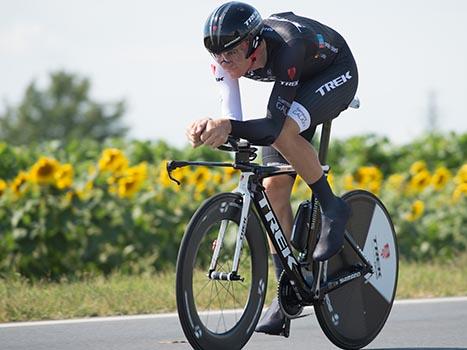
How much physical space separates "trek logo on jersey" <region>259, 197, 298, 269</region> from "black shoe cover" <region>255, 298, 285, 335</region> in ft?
0.86

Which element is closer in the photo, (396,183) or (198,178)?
(198,178)

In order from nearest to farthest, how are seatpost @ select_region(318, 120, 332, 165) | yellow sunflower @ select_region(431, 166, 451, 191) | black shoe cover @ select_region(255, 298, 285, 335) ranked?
black shoe cover @ select_region(255, 298, 285, 335)
seatpost @ select_region(318, 120, 332, 165)
yellow sunflower @ select_region(431, 166, 451, 191)

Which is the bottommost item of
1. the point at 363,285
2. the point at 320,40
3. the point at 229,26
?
the point at 363,285

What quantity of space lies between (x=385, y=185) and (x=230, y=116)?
6.80 meters

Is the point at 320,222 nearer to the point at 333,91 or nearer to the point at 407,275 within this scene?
the point at 333,91

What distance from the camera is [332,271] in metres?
6.50

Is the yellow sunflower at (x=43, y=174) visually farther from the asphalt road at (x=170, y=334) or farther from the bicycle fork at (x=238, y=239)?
the bicycle fork at (x=238, y=239)

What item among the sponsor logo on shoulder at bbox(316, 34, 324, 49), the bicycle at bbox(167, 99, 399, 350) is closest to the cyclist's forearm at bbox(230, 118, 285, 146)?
the bicycle at bbox(167, 99, 399, 350)

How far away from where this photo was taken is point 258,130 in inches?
220

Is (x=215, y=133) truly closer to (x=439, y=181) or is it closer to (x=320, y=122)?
(x=320, y=122)

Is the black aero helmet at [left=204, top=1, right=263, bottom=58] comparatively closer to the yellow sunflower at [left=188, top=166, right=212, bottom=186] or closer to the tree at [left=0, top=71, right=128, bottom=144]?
the yellow sunflower at [left=188, top=166, right=212, bottom=186]

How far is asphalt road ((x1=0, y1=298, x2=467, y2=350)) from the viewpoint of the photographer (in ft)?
21.2

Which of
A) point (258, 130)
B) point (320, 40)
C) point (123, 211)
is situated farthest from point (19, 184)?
point (258, 130)

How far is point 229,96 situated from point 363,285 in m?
1.43
